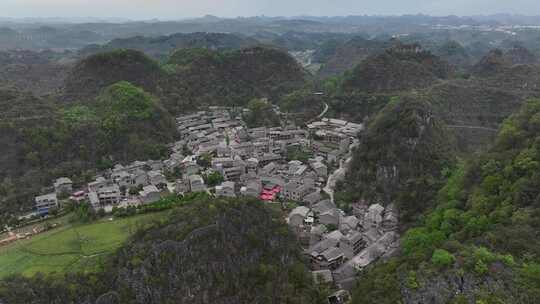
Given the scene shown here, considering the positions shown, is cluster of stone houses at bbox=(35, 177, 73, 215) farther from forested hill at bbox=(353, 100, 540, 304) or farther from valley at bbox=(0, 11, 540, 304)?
forested hill at bbox=(353, 100, 540, 304)

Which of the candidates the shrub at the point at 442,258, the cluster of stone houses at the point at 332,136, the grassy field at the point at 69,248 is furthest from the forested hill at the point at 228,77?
the shrub at the point at 442,258

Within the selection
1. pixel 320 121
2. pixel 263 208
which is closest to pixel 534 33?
pixel 320 121

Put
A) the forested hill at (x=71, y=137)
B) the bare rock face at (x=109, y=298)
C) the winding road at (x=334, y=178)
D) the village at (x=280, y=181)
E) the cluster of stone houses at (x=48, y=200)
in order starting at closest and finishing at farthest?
the bare rock face at (x=109, y=298)
the village at (x=280, y=181)
the cluster of stone houses at (x=48, y=200)
the winding road at (x=334, y=178)
the forested hill at (x=71, y=137)

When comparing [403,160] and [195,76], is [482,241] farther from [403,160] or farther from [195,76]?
[195,76]

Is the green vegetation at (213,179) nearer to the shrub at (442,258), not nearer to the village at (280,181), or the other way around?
the village at (280,181)

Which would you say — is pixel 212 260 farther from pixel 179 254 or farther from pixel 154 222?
pixel 154 222

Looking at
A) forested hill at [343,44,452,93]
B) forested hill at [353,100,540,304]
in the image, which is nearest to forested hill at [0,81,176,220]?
forested hill at [353,100,540,304]

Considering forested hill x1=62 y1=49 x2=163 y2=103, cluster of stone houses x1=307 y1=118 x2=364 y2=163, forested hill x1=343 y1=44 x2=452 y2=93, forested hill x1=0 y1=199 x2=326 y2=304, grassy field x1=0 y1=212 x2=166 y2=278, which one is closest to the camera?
forested hill x1=0 y1=199 x2=326 y2=304
